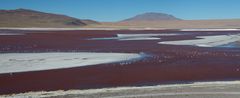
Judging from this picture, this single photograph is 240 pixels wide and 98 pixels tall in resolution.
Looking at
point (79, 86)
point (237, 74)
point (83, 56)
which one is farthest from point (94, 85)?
point (83, 56)

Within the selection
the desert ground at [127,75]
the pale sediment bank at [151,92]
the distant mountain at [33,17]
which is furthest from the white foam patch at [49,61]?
the distant mountain at [33,17]

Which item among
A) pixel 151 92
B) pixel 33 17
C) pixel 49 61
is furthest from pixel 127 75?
pixel 33 17

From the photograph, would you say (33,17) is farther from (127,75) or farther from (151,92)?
(151,92)

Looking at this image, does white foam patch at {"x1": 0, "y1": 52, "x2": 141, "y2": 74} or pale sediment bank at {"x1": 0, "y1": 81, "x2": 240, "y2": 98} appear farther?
white foam patch at {"x1": 0, "y1": 52, "x2": 141, "y2": 74}

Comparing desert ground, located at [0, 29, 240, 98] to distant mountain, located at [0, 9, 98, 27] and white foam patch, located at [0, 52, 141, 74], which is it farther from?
distant mountain, located at [0, 9, 98, 27]

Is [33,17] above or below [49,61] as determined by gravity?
below

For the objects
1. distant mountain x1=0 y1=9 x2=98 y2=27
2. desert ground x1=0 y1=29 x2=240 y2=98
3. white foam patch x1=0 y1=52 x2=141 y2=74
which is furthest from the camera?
distant mountain x1=0 y1=9 x2=98 y2=27

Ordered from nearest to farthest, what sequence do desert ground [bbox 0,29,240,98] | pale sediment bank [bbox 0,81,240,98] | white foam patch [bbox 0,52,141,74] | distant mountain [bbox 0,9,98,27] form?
pale sediment bank [bbox 0,81,240,98] < desert ground [bbox 0,29,240,98] < white foam patch [bbox 0,52,141,74] < distant mountain [bbox 0,9,98,27]

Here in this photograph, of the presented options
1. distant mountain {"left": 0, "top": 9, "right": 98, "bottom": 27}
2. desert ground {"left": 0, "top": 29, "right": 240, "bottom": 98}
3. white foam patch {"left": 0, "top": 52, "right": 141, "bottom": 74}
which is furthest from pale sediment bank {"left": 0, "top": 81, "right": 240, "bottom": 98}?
distant mountain {"left": 0, "top": 9, "right": 98, "bottom": 27}

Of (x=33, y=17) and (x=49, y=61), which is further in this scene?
(x=33, y=17)
